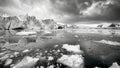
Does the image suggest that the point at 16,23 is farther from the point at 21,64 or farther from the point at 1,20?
the point at 21,64

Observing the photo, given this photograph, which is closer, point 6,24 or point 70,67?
point 70,67

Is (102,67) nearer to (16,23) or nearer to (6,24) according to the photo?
(16,23)

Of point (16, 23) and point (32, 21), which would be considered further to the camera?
point (32, 21)

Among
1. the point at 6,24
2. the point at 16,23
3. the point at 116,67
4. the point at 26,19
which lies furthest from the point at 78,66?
the point at 6,24

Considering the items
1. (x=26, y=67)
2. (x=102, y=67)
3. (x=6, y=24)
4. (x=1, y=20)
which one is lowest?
(x=102, y=67)

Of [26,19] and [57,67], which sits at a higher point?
[26,19]

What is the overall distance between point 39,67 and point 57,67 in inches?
31.6

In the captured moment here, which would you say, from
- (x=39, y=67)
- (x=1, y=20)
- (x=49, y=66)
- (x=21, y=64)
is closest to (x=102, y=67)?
(x=49, y=66)

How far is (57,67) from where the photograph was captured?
3.08 m

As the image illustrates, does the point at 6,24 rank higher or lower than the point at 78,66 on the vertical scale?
higher

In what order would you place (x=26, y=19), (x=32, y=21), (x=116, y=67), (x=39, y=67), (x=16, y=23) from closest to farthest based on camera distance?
(x=116, y=67), (x=39, y=67), (x=16, y=23), (x=26, y=19), (x=32, y=21)

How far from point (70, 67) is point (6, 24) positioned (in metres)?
52.3

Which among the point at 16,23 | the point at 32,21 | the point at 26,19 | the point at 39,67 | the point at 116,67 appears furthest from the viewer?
the point at 32,21

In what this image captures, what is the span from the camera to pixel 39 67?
3.09 m
